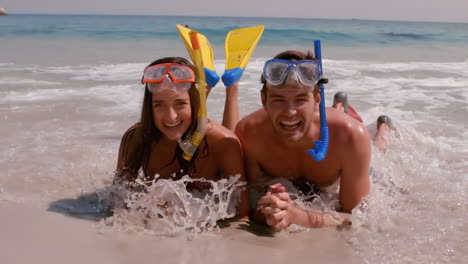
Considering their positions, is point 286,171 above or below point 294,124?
below

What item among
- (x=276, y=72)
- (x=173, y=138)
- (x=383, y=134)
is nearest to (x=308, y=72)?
(x=276, y=72)

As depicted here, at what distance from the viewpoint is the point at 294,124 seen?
10.1 feet

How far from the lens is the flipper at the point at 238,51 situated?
4086mm

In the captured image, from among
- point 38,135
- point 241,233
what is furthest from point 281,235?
point 38,135

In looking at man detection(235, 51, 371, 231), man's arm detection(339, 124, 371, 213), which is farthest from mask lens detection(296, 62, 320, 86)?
man's arm detection(339, 124, 371, 213)

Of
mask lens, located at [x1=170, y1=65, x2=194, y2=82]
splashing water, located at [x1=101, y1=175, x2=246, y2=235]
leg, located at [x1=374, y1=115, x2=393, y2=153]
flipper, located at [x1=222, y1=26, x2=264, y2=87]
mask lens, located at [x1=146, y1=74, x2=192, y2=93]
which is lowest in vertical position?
splashing water, located at [x1=101, y1=175, x2=246, y2=235]

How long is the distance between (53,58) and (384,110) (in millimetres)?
9714

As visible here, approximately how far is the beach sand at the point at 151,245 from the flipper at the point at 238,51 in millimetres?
1435

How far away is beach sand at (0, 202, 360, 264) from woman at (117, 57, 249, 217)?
42cm

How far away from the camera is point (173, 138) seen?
10.5 ft

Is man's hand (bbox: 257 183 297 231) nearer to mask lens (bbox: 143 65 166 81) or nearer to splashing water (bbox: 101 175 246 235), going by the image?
splashing water (bbox: 101 175 246 235)

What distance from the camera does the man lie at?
302 centimetres

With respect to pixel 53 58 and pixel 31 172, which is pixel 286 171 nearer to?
pixel 31 172

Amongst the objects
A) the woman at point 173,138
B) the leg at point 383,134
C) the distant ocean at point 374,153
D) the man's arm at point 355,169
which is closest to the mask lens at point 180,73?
the woman at point 173,138
